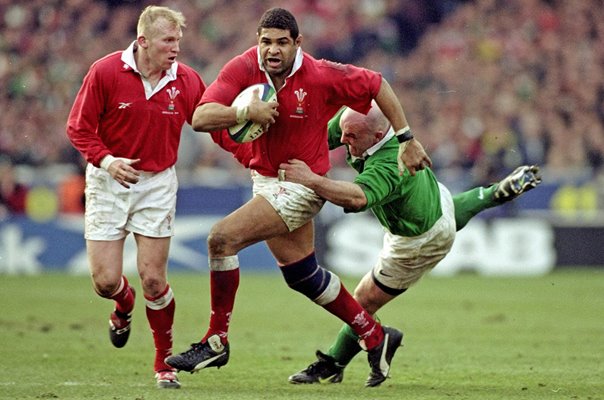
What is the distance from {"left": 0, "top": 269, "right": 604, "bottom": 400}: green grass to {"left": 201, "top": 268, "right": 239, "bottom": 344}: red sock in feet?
1.39

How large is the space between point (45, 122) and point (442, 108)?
7.76m

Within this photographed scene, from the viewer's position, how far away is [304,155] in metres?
8.62

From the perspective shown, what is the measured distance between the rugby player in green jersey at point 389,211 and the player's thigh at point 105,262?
1527mm

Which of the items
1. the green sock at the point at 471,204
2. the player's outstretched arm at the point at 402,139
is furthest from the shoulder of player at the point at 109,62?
the green sock at the point at 471,204

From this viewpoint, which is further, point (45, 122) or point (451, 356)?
point (45, 122)

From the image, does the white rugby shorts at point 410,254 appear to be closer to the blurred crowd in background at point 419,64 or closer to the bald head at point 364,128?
the bald head at point 364,128

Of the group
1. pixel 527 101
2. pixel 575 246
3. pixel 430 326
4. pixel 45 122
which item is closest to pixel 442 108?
pixel 527 101

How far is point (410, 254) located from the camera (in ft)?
30.6

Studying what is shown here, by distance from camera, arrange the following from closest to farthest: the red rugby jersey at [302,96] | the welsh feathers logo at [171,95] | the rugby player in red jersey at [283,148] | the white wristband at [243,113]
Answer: the white wristband at [243,113] < the rugby player in red jersey at [283,148] < the red rugby jersey at [302,96] < the welsh feathers logo at [171,95]

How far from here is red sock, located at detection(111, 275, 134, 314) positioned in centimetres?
947

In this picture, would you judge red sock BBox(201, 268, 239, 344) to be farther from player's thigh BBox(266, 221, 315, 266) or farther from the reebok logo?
the reebok logo

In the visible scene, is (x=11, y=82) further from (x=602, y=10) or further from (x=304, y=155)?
(x=304, y=155)

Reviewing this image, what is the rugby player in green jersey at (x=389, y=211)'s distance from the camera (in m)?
8.76

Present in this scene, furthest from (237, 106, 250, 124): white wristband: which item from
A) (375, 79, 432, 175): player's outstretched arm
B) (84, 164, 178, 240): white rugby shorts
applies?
(84, 164, 178, 240): white rugby shorts
